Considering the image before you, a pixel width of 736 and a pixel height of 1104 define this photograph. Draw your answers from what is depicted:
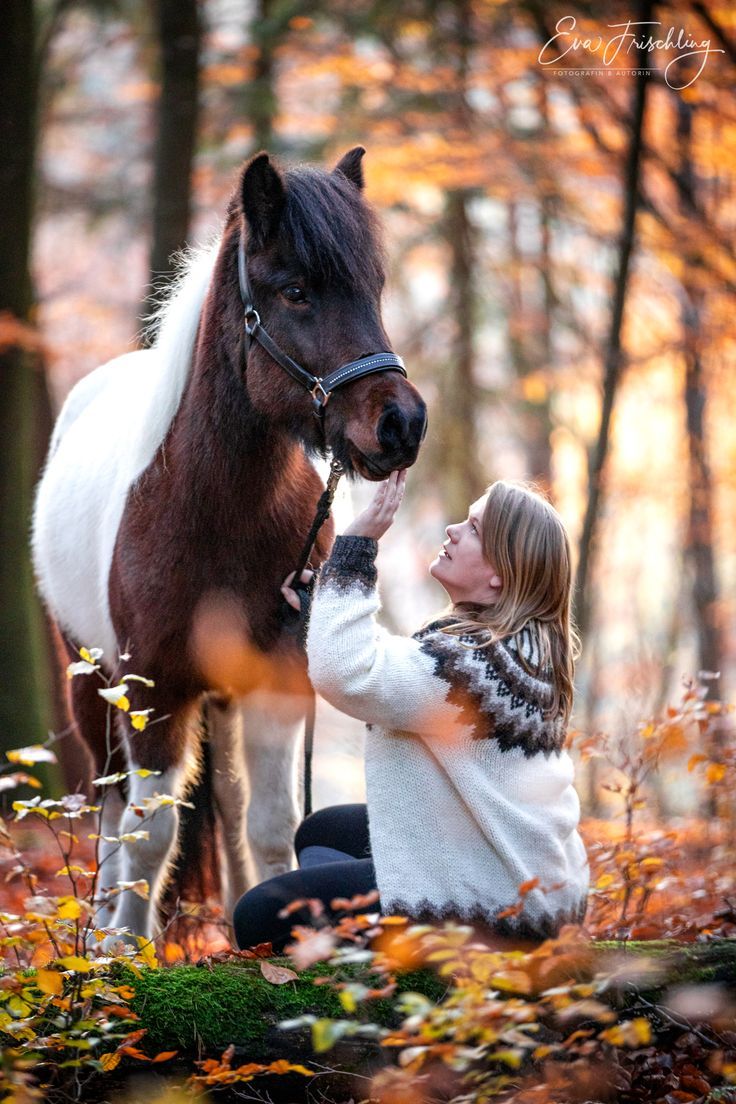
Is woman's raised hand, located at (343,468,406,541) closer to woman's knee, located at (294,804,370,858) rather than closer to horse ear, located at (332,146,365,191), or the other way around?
woman's knee, located at (294,804,370,858)

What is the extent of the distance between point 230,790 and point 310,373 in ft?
6.08

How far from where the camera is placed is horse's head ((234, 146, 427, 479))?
3107mm

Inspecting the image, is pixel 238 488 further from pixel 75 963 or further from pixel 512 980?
pixel 512 980

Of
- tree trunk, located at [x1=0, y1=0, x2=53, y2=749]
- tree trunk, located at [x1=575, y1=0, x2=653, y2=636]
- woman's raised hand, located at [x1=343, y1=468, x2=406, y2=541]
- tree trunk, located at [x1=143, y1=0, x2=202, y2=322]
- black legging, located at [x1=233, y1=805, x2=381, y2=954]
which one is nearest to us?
woman's raised hand, located at [x1=343, y1=468, x2=406, y2=541]

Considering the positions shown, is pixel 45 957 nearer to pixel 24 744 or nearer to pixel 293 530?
pixel 293 530

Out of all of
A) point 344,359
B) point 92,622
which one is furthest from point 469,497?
point 344,359

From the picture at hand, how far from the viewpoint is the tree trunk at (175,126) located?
7.14 metres

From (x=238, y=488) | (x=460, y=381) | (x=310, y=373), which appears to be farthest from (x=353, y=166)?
(x=460, y=381)

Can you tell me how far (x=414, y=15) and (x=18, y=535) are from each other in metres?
5.81

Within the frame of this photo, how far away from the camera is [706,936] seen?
10.4ft

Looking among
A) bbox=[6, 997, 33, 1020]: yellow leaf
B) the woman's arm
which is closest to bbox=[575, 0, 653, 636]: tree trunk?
the woman's arm


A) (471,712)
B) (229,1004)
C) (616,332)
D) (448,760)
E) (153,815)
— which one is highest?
(616,332)

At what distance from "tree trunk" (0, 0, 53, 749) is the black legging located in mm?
3007
